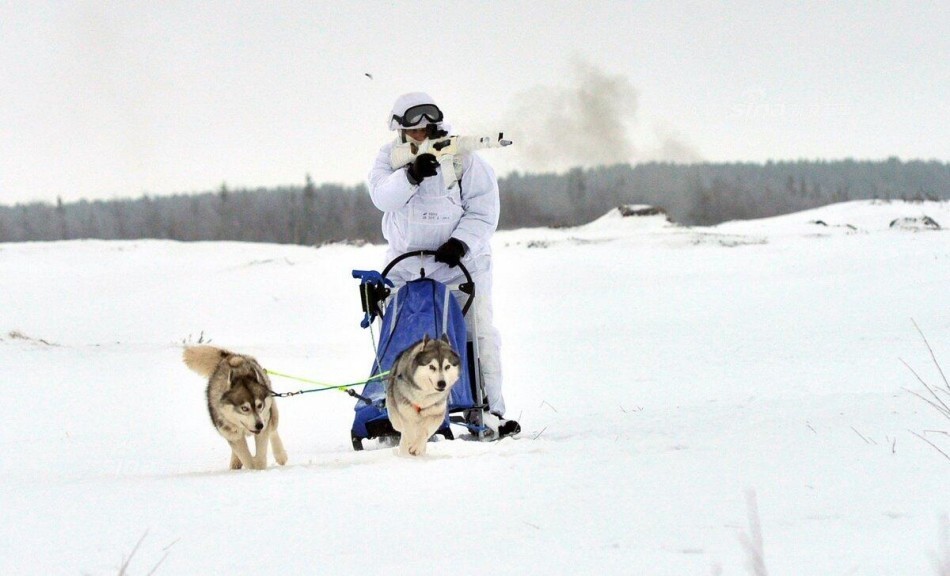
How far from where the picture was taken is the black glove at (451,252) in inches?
222

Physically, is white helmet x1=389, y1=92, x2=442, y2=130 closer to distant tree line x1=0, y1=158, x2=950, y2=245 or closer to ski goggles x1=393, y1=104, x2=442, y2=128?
ski goggles x1=393, y1=104, x2=442, y2=128

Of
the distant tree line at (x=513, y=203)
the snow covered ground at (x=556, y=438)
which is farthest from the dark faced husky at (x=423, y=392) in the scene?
the distant tree line at (x=513, y=203)

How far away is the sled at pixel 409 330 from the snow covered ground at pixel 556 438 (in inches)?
11.4

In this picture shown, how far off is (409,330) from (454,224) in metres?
0.82

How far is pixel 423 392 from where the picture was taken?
4648mm

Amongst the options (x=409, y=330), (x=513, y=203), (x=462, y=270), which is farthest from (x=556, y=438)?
(x=513, y=203)

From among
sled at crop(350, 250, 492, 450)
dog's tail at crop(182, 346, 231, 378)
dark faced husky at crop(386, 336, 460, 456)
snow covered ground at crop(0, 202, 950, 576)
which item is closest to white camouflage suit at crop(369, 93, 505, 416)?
sled at crop(350, 250, 492, 450)

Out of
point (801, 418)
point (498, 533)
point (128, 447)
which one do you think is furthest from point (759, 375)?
point (498, 533)

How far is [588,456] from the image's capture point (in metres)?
3.88

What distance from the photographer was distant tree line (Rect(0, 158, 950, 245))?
56.6 metres

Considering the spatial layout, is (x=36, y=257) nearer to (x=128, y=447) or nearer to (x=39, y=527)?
(x=128, y=447)

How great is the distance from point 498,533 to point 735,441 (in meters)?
1.75

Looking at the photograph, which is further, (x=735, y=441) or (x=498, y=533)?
(x=735, y=441)

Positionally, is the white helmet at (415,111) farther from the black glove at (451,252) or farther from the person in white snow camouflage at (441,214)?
the black glove at (451,252)
